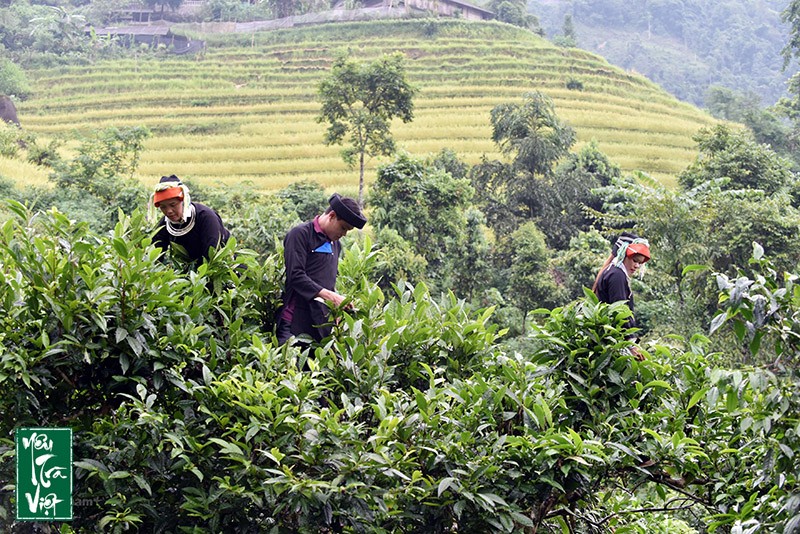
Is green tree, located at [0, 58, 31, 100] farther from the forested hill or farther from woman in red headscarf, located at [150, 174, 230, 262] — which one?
the forested hill

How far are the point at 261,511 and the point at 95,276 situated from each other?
37.5 inches

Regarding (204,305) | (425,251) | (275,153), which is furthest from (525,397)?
(275,153)

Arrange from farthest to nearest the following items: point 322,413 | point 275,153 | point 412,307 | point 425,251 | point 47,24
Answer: point 47,24
point 275,153
point 425,251
point 412,307
point 322,413

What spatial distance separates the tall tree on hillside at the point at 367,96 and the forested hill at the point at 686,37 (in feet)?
A: 212

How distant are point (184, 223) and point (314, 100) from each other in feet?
144

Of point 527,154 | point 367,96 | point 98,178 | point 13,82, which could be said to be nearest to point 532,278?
point 527,154

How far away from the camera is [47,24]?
58688 millimetres

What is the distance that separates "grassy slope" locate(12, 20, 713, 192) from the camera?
3925 centimetres

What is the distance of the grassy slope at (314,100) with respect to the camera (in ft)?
129

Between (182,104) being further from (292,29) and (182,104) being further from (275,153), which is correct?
(292,29)

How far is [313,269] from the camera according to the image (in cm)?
420

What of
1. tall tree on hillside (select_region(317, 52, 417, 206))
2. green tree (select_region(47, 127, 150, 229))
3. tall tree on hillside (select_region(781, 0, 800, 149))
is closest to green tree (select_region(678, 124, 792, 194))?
tall tree on hillside (select_region(317, 52, 417, 206))

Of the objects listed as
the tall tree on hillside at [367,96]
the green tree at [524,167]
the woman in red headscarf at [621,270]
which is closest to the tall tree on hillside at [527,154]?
the green tree at [524,167]

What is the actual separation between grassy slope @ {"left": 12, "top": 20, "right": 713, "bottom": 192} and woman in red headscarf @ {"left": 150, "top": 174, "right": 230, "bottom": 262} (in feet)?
96.3
